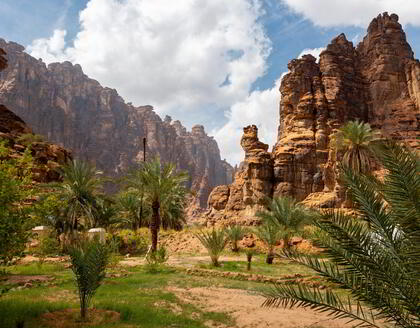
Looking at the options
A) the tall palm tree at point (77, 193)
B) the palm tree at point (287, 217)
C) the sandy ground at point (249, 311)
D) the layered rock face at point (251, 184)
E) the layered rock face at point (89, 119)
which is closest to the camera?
the sandy ground at point (249, 311)

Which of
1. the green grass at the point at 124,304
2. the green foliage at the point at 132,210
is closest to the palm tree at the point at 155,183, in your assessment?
the green grass at the point at 124,304

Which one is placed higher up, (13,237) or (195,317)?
(13,237)

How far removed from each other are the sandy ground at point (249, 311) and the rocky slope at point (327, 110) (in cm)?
3248

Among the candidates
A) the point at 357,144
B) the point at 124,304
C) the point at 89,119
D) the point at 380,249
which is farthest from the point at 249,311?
the point at 89,119

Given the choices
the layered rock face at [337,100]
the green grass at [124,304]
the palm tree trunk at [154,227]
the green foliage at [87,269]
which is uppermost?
the layered rock face at [337,100]

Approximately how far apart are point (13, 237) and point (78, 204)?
1747 centimetres

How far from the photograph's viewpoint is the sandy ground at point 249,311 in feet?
31.1

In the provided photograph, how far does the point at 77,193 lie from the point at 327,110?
39.9 meters

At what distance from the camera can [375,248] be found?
4863mm

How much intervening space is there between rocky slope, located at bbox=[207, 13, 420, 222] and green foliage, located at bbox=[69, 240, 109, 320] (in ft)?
121

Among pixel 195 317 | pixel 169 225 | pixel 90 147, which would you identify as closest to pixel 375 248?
pixel 195 317

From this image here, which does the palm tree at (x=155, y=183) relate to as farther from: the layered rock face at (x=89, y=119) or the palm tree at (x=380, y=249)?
the layered rock face at (x=89, y=119)

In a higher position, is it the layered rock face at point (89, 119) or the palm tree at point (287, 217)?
the layered rock face at point (89, 119)

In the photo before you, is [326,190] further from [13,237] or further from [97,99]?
[97,99]
